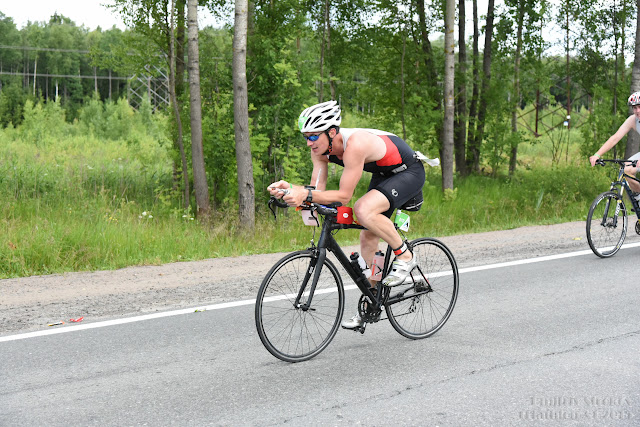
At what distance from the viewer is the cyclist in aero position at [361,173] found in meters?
4.66

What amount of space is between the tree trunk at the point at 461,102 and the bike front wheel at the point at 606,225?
9.45 meters

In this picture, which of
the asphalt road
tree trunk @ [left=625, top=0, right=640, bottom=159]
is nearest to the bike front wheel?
the asphalt road

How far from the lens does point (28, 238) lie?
899 centimetres

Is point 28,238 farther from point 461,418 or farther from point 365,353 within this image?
point 461,418

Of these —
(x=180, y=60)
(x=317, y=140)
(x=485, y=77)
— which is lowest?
(x=317, y=140)

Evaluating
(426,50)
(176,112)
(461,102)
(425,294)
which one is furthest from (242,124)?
(461,102)

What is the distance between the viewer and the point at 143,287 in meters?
7.39

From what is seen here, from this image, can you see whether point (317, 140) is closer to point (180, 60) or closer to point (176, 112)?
point (176, 112)

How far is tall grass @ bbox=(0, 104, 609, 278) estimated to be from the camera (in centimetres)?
889

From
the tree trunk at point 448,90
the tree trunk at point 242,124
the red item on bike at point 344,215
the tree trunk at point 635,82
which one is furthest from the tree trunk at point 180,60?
the red item on bike at point 344,215

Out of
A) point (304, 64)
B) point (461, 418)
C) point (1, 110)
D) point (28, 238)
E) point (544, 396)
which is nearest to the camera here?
point (461, 418)

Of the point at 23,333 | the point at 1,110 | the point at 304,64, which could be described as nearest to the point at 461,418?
the point at 23,333

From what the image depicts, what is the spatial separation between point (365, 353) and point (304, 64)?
9.35 metres

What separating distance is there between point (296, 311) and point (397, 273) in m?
0.85
